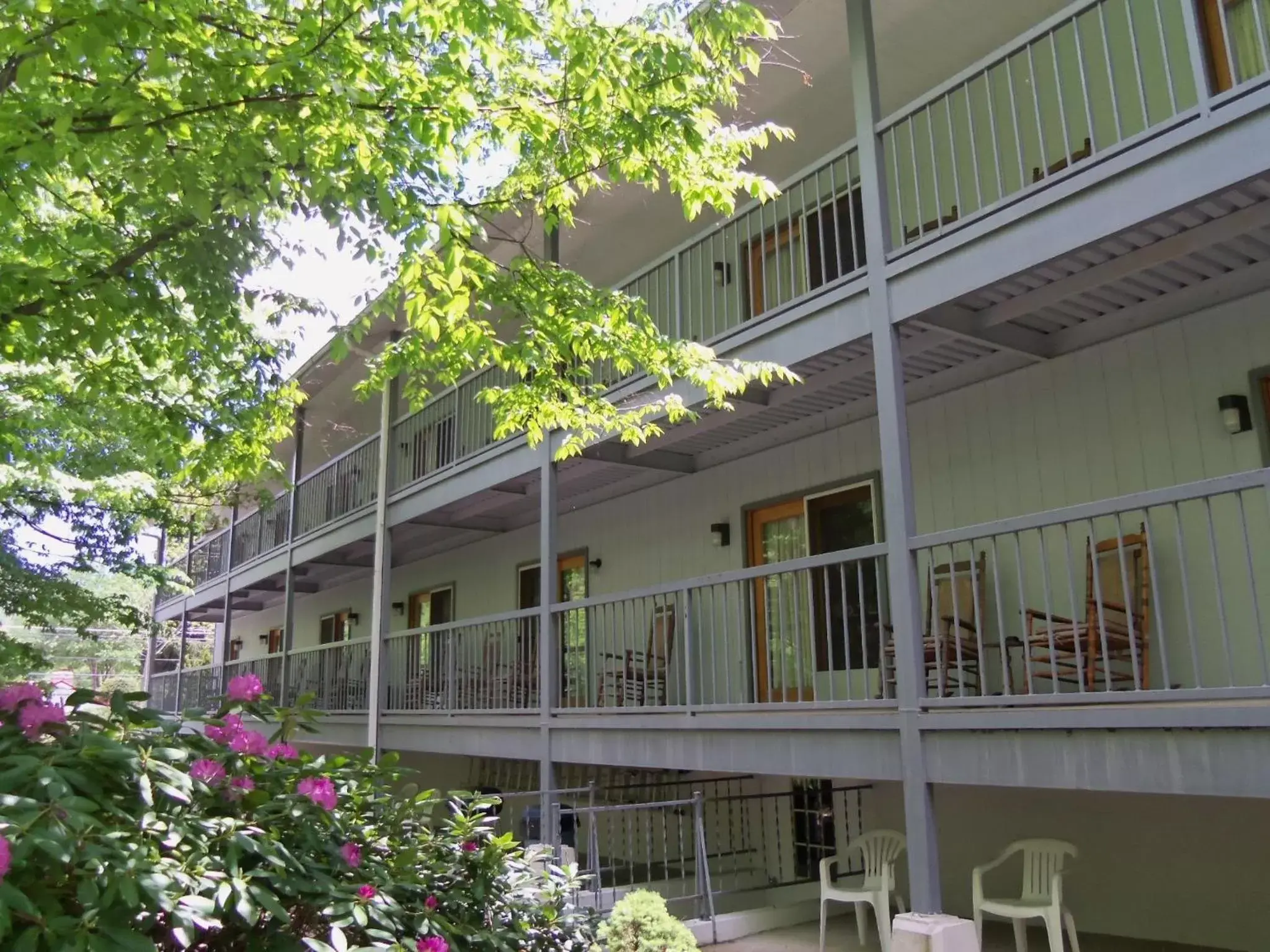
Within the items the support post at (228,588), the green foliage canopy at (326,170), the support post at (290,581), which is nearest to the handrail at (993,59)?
the green foliage canopy at (326,170)

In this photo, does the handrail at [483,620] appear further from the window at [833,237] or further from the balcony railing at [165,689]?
the balcony railing at [165,689]

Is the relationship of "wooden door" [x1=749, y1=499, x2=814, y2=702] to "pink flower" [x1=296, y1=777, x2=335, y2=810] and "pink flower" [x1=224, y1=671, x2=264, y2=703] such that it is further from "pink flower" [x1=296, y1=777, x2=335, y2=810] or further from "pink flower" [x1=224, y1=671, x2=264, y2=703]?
"pink flower" [x1=296, y1=777, x2=335, y2=810]

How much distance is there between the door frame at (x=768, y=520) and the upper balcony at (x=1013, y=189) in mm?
855

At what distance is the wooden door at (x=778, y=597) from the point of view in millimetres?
9586

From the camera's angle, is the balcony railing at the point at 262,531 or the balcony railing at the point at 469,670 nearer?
the balcony railing at the point at 469,670

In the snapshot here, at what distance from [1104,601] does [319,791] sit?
5.57 m

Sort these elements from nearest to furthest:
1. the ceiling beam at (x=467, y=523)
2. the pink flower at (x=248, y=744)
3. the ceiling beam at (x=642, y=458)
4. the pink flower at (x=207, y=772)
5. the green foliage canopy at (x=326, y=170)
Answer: the pink flower at (x=207, y=772) → the pink flower at (x=248, y=744) → the green foliage canopy at (x=326, y=170) → the ceiling beam at (x=642, y=458) → the ceiling beam at (x=467, y=523)

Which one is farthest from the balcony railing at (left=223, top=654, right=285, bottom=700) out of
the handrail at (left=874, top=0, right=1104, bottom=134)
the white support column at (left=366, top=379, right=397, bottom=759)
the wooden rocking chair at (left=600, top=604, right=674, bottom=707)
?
the handrail at (left=874, top=0, right=1104, bottom=134)

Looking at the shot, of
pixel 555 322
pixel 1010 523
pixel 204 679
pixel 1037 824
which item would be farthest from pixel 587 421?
pixel 204 679

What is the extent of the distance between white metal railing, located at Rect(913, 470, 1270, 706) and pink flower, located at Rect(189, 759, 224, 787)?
12.6 ft

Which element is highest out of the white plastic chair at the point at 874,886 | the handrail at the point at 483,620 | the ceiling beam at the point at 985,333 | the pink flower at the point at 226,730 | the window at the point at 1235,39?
the window at the point at 1235,39

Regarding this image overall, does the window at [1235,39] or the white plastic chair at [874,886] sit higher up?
the window at [1235,39]

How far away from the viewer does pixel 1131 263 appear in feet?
19.8

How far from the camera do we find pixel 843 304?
22.8 feet
